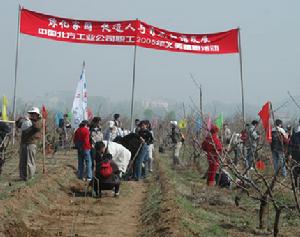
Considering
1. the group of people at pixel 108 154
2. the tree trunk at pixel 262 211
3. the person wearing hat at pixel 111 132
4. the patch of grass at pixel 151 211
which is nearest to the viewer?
the patch of grass at pixel 151 211

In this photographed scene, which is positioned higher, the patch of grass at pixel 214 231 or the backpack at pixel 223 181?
the backpack at pixel 223 181

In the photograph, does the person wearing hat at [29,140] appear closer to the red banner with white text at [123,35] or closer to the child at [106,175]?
the child at [106,175]

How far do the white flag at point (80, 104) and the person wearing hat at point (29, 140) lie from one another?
14.5 feet

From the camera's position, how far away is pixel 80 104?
17.8 meters

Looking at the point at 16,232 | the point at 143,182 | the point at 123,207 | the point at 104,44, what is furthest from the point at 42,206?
the point at 104,44

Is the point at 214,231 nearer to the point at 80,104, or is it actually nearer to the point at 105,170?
the point at 105,170

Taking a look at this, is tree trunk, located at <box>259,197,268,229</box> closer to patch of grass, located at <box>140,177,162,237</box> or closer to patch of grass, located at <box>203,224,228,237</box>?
patch of grass, located at <box>203,224,228,237</box>

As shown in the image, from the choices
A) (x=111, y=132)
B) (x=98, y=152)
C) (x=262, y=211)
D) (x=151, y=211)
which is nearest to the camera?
(x=262, y=211)

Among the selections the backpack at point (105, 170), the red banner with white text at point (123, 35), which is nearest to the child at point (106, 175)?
the backpack at point (105, 170)

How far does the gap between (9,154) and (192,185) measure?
15.1 ft

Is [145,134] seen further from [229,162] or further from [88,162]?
[229,162]

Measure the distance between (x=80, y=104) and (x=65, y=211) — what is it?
7991 millimetres

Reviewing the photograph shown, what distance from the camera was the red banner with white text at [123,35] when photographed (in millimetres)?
17578

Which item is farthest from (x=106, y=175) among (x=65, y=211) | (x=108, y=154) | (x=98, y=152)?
(x=65, y=211)
